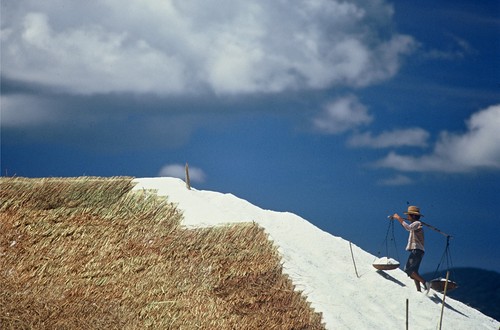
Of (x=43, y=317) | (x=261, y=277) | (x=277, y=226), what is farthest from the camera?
(x=277, y=226)

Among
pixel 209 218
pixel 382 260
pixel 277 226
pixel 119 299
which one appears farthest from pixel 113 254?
pixel 382 260

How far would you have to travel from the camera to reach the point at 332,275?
14.0m

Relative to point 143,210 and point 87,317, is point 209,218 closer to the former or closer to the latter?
point 143,210

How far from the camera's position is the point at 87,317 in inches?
450

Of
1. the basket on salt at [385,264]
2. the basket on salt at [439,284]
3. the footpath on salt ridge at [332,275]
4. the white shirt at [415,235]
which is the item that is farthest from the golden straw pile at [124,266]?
the basket on salt at [439,284]

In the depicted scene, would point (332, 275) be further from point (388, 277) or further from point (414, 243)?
point (414, 243)

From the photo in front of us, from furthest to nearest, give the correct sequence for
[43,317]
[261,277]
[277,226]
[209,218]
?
[277,226]
[209,218]
[261,277]
[43,317]

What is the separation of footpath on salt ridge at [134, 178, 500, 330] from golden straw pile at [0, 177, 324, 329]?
0.43 m

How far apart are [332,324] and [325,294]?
1017 mm

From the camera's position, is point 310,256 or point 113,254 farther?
point 310,256

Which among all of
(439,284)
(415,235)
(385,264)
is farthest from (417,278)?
(415,235)

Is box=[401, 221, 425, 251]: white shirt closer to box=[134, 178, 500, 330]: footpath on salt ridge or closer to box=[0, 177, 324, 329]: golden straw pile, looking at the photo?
box=[134, 178, 500, 330]: footpath on salt ridge

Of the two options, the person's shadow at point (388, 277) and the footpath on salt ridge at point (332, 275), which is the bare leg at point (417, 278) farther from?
the person's shadow at point (388, 277)

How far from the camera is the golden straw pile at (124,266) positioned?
11.6 m
